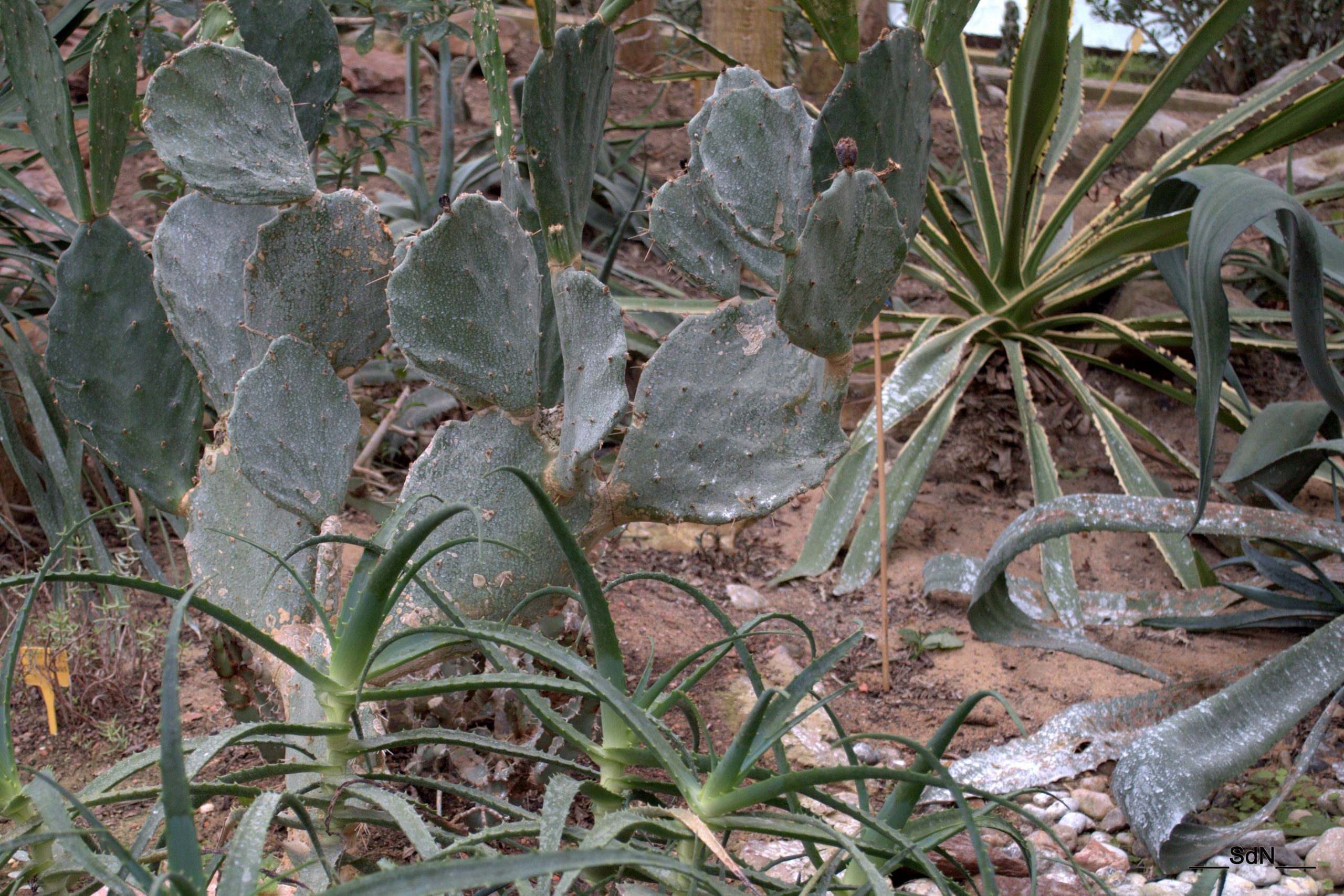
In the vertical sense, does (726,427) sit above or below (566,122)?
below

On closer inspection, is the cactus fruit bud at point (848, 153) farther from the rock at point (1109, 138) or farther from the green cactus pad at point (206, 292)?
the rock at point (1109, 138)

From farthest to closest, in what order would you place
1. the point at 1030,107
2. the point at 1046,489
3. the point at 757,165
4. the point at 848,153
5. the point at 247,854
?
the point at 1030,107, the point at 1046,489, the point at 757,165, the point at 848,153, the point at 247,854

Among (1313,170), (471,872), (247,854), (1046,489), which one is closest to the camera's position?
(471,872)

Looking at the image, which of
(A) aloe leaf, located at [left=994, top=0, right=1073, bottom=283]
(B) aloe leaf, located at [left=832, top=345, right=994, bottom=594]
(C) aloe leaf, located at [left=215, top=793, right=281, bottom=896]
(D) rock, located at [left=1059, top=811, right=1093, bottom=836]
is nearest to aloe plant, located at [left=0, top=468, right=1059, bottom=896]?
(C) aloe leaf, located at [left=215, top=793, right=281, bottom=896]

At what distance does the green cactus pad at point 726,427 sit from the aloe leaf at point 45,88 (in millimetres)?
839

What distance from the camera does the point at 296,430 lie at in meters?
1.26

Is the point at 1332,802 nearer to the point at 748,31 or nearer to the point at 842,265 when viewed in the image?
the point at 842,265

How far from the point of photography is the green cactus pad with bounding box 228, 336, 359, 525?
1226 mm

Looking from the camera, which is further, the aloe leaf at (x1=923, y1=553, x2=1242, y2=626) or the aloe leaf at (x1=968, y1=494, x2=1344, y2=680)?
the aloe leaf at (x1=923, y1=553, x2=1242, y2=626)

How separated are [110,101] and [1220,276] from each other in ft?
5.13

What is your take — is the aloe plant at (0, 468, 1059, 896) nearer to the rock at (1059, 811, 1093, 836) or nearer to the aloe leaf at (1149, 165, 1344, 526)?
the rock at (1059, 811, 1093, 836)

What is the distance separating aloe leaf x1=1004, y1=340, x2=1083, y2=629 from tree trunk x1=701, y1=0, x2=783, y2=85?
1.16 m

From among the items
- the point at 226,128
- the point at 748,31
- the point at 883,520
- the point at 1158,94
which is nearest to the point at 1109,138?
the point at 1158,94

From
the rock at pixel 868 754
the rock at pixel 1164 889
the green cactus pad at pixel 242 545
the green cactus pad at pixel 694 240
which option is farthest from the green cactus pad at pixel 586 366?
the rock at pixel 1164 889
